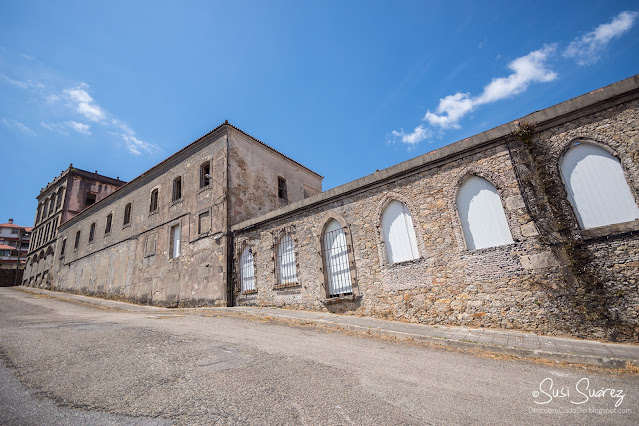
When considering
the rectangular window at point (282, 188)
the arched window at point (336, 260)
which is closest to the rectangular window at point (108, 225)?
the rectangular window at point (282, 188)

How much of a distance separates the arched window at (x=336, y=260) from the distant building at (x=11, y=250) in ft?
136

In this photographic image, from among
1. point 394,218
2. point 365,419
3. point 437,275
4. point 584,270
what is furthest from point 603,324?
point 365,419

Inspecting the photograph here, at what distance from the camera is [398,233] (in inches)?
351

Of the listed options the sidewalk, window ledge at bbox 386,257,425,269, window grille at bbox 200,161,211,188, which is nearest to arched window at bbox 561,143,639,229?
the sidewalk

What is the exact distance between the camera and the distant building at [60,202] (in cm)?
2706

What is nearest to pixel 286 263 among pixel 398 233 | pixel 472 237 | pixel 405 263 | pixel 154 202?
pixel 398 233

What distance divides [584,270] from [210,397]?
7452mm

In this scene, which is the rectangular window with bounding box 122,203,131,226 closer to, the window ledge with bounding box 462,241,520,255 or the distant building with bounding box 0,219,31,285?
the window ledge with bounding box 462,241,520,255

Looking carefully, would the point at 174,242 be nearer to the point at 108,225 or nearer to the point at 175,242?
the point at 175,242

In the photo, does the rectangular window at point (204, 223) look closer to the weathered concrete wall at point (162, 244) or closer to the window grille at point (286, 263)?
the weathered concrete wall at point (162, 244)

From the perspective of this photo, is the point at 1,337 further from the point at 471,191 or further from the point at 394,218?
the point at 471,191

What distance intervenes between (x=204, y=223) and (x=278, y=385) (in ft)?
39.8

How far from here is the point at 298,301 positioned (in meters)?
10.7

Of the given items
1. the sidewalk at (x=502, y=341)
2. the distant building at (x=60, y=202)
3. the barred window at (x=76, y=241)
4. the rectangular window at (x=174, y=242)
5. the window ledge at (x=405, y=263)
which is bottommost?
the sidewalk at (x=502, y=341)
